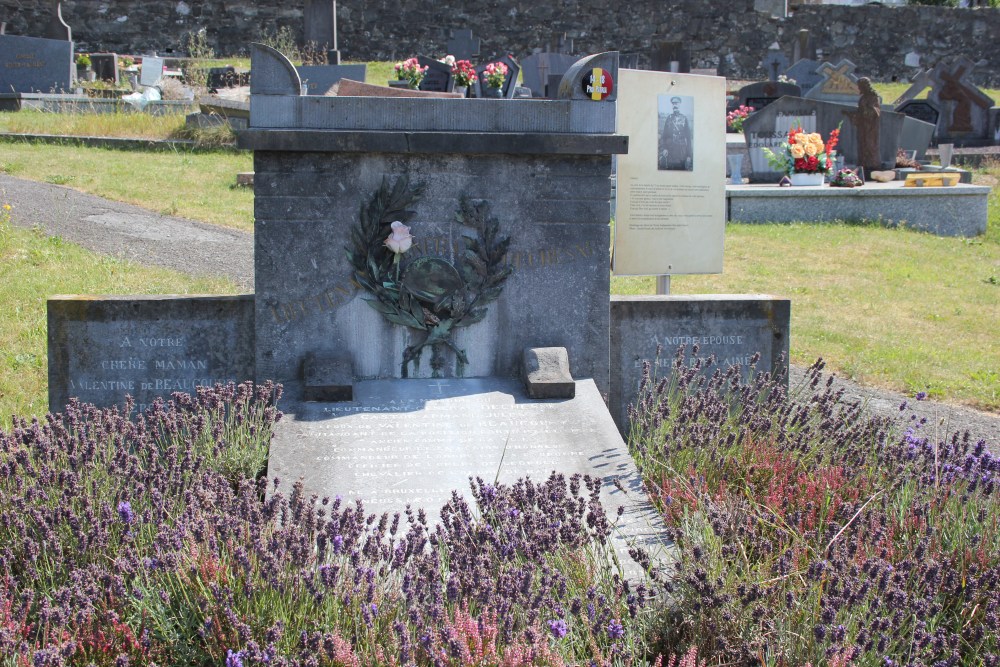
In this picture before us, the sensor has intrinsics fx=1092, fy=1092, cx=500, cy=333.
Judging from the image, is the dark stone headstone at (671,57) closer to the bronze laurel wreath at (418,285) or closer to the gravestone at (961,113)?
the gravestone at (961,113)

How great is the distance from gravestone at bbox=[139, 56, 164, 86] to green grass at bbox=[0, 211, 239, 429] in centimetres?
1371

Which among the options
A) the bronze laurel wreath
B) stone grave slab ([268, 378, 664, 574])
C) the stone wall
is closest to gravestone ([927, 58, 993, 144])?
the stone wall

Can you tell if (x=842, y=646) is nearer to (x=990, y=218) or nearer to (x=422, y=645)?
(x=422, y=645)

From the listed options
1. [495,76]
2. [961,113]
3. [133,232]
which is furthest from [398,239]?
[961,113]

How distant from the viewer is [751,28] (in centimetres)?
3481

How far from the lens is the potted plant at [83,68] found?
2355cm

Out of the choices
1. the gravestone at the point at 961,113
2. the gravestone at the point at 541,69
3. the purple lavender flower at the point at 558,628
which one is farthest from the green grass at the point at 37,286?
the gravestone at the point at 961,113

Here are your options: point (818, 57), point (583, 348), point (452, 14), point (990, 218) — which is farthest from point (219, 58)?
point (583, 348)

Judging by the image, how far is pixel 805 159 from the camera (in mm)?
14352

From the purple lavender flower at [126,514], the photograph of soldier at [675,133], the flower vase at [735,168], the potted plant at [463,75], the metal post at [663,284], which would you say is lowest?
the purple lavender flower at [126,514]

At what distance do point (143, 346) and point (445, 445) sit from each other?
5.87ft

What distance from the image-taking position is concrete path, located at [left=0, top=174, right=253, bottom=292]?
9531 mm

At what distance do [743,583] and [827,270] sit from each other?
26.7 feet

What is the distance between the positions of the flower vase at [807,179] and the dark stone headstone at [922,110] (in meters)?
7.48
